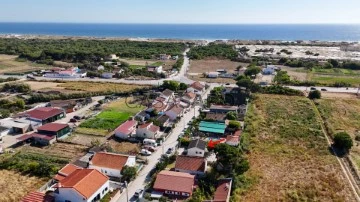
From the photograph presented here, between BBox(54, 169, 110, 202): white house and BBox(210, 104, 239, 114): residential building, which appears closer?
BBox(54, 169, 110, 202): white house

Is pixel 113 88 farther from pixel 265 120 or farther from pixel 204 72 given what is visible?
pixel 265 120

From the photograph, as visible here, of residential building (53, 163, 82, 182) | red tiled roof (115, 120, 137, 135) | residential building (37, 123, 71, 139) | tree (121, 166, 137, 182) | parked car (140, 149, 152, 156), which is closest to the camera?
residential building (53, 163, 82, 182)

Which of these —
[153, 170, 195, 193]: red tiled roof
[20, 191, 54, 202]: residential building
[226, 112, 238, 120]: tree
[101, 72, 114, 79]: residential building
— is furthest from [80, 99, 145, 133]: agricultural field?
[101, 72, 114, 79]: residential building

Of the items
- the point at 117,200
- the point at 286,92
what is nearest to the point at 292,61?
the point at 286,92

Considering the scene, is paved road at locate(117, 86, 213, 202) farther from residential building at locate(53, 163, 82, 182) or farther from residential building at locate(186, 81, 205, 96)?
residential building at locate(186, 81, 205, 96)

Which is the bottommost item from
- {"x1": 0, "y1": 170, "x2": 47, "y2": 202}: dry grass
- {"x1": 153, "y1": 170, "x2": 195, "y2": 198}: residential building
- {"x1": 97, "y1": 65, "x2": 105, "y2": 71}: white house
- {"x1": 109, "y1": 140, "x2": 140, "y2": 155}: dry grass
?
{"x1": 0, "y1": 170, "x2": 47, "y2": 202}: dry grass

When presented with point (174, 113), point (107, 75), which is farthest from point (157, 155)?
point (107, 75)
